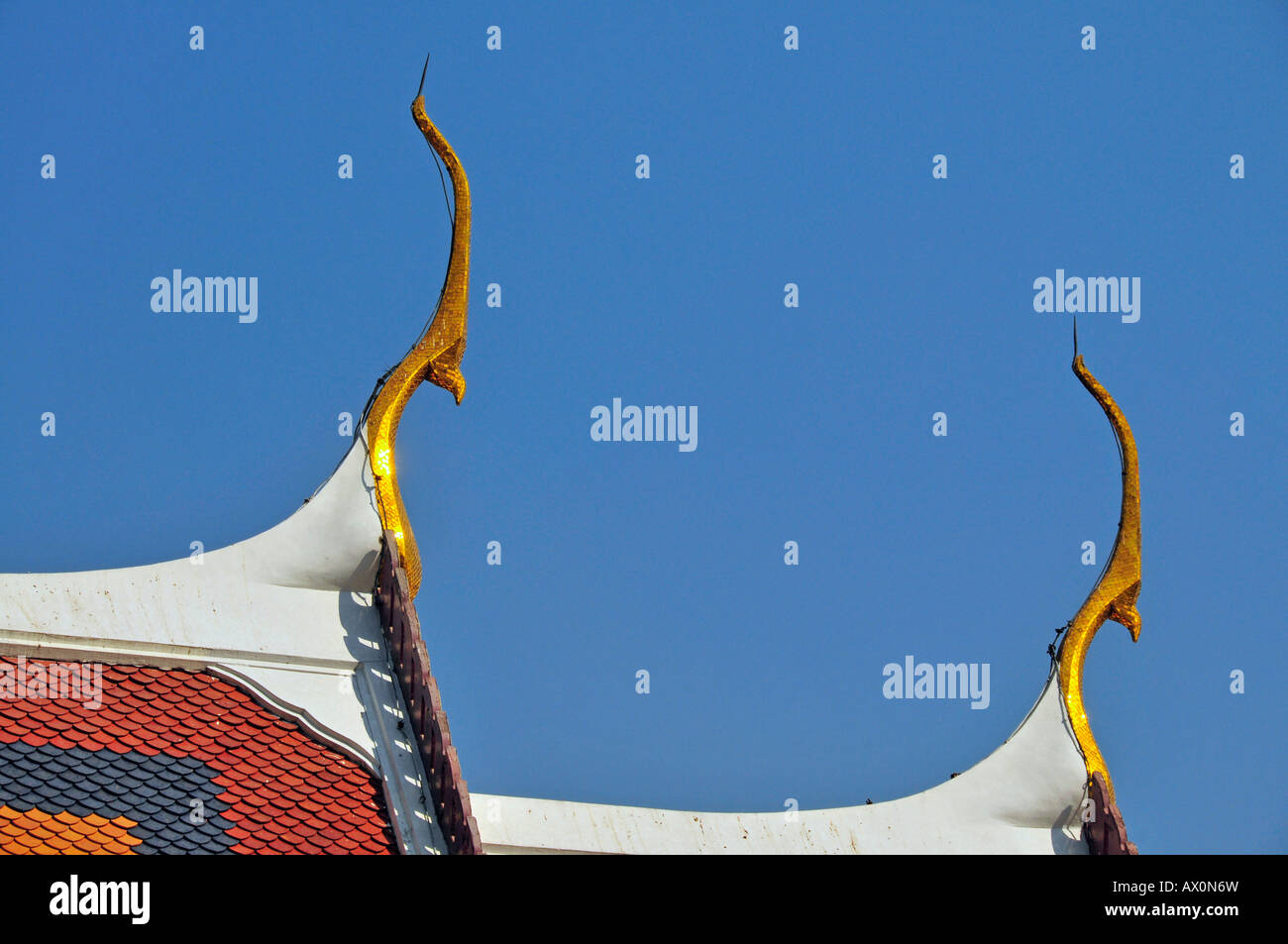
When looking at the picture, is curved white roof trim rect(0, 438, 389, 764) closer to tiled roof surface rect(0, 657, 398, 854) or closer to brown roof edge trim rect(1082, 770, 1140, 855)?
tiled roof surface rect(0, 657, 398, 854)

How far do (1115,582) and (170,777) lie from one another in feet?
38.0

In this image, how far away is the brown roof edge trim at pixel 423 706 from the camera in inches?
626

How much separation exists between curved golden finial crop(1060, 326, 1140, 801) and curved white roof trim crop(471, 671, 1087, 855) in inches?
15.0

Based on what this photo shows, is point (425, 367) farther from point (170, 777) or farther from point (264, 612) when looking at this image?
point (170, 777)

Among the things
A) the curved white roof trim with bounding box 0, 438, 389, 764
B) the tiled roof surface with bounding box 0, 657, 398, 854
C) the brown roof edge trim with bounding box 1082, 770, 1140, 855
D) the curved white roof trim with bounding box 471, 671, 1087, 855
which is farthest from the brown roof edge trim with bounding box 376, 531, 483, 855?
the brown roof edge trim with bounding box 1082, 770, 1140, 855

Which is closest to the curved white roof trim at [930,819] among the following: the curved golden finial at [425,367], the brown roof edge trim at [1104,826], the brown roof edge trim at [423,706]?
the brown roof edge trim at [1104,826]

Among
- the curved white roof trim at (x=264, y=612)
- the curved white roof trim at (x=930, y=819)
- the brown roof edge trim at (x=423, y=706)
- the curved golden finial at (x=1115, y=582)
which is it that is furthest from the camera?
the curved golden finial at (x=1115, y=582)

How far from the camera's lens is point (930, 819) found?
19.4 metres

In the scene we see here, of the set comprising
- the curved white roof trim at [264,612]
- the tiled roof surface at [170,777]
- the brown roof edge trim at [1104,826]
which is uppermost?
the curved white roof trim at [264,612]

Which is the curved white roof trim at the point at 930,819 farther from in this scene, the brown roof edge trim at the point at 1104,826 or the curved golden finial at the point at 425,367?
the curved golden finial at the point at 425,367

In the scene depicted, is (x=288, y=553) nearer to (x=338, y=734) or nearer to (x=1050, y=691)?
(x=338, y=734)

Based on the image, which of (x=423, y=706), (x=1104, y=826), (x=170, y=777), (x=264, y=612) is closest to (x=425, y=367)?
(x=264, y=612)

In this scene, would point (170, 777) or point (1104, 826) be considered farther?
point (1104, 826)

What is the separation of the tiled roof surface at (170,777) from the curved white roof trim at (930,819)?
2.52m
